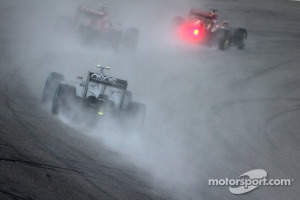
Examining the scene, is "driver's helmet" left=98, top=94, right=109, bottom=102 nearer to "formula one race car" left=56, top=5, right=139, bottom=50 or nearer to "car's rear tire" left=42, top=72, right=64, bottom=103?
"car's rear tire" left=42, top=72, right=64, bottom=103

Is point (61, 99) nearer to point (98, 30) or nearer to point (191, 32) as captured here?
point (98, 30)

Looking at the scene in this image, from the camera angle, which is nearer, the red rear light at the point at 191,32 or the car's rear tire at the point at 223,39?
the car's rear tire at the point at 223,39

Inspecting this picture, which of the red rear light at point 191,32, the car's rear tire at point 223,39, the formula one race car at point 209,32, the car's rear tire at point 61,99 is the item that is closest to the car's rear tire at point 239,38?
the formula one race car at point 209,32

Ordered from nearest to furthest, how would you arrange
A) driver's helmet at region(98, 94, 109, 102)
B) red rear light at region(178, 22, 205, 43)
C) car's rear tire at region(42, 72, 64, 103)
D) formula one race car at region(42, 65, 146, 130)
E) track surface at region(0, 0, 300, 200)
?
1. track surface at region(0, 0, 300, 200)
2. formula one race car at region(42, 65, 146, 130)
3. driver's helmet at region(98, 94, 109, 102)
4. car's rear tire at region(42, 72, 64, 103)
5. red rear light at region(178, 22, 205, 43)

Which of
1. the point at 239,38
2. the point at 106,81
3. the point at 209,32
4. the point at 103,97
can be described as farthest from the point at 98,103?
the point at 239,38

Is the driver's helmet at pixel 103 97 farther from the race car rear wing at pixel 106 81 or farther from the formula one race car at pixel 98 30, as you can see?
the formula one race car at pixel 98 30

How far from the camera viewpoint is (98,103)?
15.6m

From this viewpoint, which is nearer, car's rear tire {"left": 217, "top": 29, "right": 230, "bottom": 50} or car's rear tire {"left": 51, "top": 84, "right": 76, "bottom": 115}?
car's rear tire {"left": 51, "top": 84, "right": 76, "bottom": 115}

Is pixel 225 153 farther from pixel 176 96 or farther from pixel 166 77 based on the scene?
pixel 166 77

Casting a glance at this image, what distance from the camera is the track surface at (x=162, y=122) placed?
38.6 ft

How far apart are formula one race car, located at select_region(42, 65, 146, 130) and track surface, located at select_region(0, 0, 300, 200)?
0.52m

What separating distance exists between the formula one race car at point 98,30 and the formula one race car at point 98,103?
9.40 metres

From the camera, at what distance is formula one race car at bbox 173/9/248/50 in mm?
27359

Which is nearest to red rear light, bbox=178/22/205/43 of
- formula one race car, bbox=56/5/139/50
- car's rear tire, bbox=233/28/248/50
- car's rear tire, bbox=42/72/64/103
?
car's rear tire, bbox=233/28/248/50
